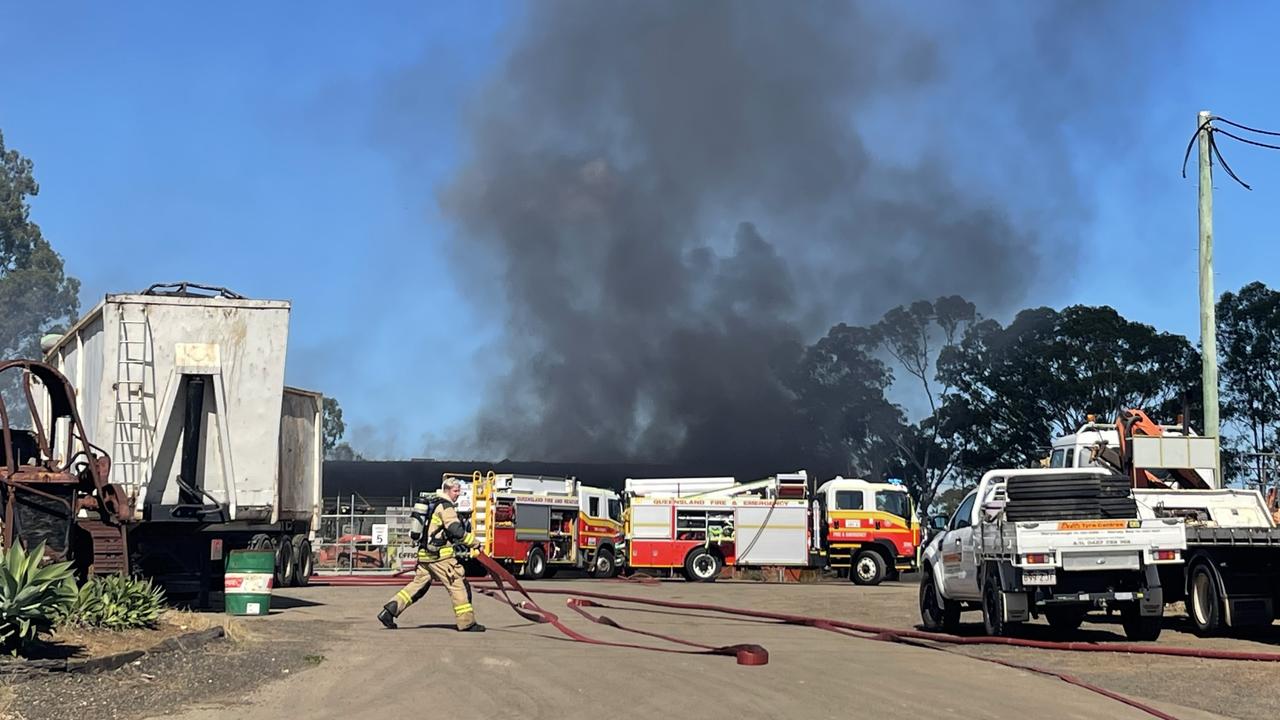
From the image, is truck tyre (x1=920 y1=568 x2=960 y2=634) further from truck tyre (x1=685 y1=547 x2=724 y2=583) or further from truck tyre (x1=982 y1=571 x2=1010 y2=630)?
truck tyre (x1=685 y1=547 x2=724 y2=583)

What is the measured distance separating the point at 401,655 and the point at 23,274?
80.8 metres

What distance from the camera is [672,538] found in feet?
110

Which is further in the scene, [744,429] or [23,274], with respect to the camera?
[23,274]

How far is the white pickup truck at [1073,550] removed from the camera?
1377 cm

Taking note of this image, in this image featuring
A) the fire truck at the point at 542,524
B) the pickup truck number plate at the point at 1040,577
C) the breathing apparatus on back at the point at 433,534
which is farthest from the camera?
the fire truck at the point at 542,524

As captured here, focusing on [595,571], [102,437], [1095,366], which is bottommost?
[595,571]

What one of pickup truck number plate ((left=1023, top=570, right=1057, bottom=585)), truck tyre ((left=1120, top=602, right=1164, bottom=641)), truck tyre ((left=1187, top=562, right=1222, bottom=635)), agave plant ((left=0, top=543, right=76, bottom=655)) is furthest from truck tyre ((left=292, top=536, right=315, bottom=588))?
truck tyre ((left=1187, top=562, right=1222, bottom=635))

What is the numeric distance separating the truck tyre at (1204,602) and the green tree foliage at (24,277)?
263 feet

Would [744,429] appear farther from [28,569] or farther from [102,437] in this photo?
[28,569]

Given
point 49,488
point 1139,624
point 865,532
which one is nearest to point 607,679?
point 49,488

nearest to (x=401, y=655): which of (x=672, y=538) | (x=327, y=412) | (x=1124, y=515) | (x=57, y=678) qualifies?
(x=57, y=678)

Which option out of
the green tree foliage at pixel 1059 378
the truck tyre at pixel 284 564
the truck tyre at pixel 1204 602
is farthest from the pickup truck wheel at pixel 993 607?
the green tree foliage at pixel 1059 378

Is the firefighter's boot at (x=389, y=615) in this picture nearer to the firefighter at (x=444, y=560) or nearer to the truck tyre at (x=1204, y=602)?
the firefighter at (x=444, y=560)

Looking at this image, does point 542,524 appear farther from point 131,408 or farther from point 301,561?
point 131,408
